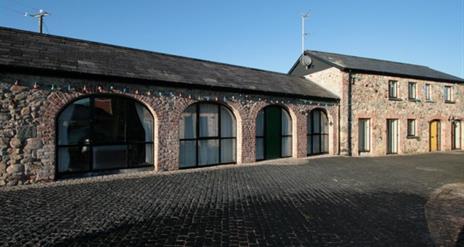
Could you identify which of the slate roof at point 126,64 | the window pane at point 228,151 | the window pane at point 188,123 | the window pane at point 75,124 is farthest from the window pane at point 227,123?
the window pane at point 75,124

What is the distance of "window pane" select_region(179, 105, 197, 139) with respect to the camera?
11188 millimetres

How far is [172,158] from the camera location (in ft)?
35.2

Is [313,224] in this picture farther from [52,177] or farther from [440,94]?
[440,94]

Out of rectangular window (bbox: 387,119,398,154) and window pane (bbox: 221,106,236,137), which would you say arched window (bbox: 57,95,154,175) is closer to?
window pane (bbox: 221,106,236,137)

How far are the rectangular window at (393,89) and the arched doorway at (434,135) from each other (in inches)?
162

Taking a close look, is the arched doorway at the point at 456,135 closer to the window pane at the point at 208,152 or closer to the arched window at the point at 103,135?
the window pane at the point at 208,152

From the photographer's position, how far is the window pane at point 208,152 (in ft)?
38.4

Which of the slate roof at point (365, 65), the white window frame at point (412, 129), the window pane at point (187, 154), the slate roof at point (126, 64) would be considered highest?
the slate roof at point (365, 65)

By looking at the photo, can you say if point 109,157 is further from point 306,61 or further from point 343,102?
point 306,61

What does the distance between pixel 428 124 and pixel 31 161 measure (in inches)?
876

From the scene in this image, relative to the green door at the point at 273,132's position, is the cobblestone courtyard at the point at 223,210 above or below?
below

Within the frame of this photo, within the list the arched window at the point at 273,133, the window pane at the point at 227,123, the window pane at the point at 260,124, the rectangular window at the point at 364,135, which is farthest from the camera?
the rectangular window at the point at 364,135

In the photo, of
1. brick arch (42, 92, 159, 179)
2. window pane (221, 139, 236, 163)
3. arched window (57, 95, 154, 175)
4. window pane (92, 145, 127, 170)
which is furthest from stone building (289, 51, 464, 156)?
brick arch (42, 92, 159, 179)

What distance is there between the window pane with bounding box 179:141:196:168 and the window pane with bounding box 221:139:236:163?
4.67 ft
